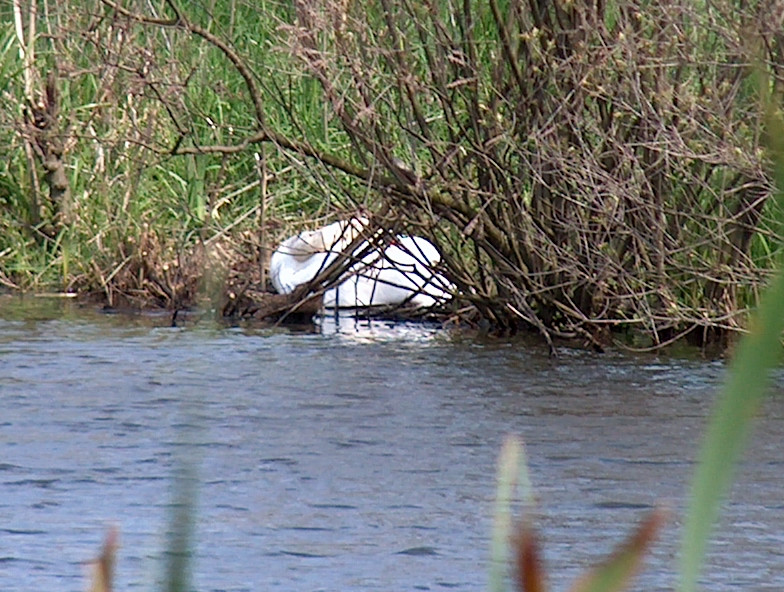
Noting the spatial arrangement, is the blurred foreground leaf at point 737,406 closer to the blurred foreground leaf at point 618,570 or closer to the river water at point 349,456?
the blurred foreground leaf at point 618,570

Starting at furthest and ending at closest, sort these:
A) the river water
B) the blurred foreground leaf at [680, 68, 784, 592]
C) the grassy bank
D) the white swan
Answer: the white swan < the grassy bank < the river water < the blurred foreground leaf at [680, 68, 784, 592]

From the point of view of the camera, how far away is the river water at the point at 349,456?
358 centimetres

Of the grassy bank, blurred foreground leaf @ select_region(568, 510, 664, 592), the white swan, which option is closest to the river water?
the grassy bank

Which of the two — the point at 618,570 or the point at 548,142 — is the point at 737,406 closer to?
the point at 618,570

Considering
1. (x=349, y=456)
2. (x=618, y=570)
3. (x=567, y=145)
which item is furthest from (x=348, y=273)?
(x=618, y=570)

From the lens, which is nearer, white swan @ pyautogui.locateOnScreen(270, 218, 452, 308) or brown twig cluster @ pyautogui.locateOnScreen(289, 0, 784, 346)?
brown twig cluster @ pyautogui.locateOnScreen(289, 0, 784, 346)

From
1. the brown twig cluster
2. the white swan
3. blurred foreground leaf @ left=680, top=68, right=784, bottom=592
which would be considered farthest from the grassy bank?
blurred foreground leaf @ left=680, top=68, right=784, bottom=592

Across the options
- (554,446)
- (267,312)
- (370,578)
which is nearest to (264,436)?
(554,446)

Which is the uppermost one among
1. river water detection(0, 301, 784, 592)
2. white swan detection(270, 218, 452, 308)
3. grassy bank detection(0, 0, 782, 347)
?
grassy bank detection(0, 0, 782, 347)

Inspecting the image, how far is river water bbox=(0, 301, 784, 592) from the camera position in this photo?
→ 11.8ft

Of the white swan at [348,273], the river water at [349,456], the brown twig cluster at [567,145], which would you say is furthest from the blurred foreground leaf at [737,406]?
the white swan at [348,273]

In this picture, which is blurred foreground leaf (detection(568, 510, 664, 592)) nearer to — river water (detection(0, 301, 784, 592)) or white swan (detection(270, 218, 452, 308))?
river water (detection(0, 301, 784, 592))

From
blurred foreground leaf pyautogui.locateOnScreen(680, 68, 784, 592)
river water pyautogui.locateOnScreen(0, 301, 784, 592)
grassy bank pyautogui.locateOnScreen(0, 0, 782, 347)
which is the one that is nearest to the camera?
blurred foreground leaf pyautogui.locateOnScreen(680, 68, 784, 592)

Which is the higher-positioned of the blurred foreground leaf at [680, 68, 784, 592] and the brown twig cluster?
the brown twig cluster
